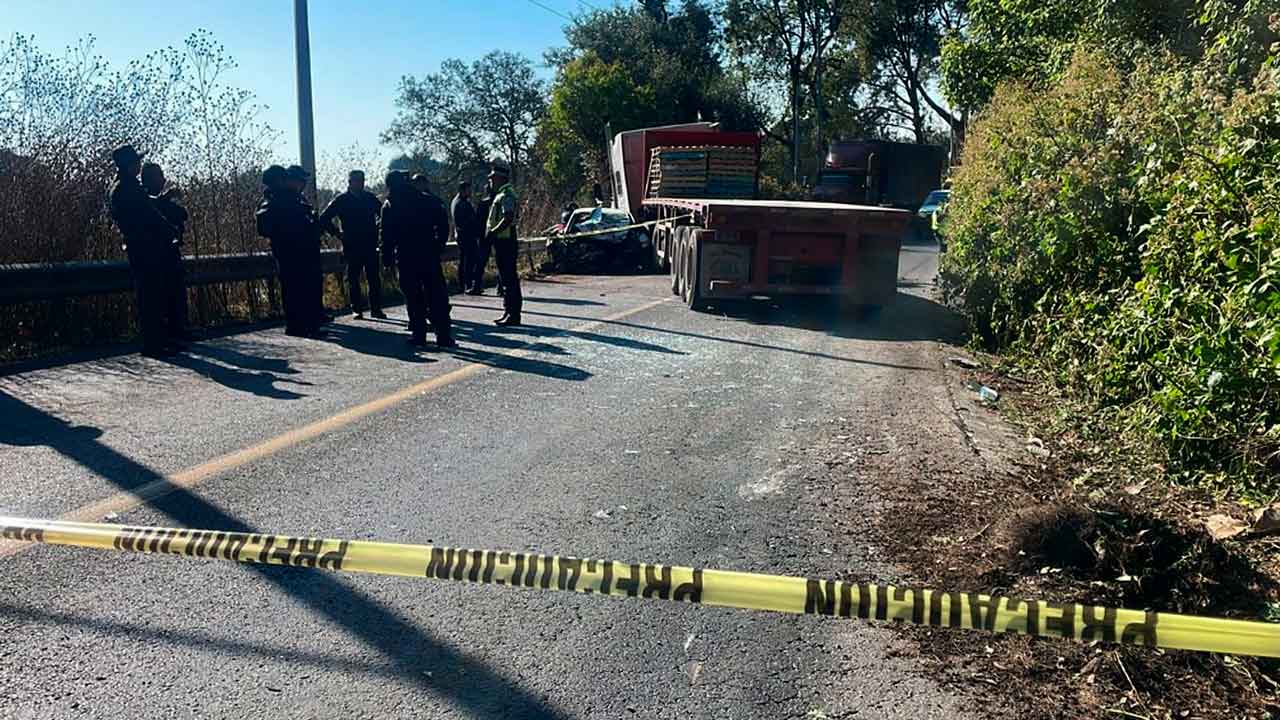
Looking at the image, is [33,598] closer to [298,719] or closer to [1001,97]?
[298,719]

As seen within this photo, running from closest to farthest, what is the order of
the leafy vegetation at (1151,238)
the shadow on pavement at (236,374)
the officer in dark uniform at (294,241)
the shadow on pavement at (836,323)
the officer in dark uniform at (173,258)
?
the leafy vegetation at (1151,238) < the shadow on pavement at (236,374) < the officer in dark uniform at (173,258) < the officer in dark uniform at (294,241) < the shadow on pavement at (836,323)

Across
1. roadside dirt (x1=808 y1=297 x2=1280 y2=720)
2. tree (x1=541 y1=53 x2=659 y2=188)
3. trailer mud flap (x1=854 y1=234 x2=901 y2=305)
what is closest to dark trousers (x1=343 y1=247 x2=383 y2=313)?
trailer mud flap (x1=854 y1=234 x2=901 y2=305)

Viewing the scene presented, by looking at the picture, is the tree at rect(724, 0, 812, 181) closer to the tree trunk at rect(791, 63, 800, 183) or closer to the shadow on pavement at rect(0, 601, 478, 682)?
the tree trunk at rect(791, 63, 800, 183)

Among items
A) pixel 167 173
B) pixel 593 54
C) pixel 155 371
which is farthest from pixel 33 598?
pixel 593 54

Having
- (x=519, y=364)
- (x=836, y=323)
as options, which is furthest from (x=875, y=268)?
(x=519, y=364)

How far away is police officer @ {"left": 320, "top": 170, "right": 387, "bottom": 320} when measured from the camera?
11.0 m

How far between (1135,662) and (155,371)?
7.23 m

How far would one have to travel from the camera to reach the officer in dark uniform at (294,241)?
9.19m

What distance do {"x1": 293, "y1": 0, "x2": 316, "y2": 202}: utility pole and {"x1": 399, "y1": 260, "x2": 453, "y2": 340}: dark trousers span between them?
585 cm

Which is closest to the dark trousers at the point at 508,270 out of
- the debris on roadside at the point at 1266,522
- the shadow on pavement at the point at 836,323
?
the shadow on pavement at the point at 836,323

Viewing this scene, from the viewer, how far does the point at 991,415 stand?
655 cm

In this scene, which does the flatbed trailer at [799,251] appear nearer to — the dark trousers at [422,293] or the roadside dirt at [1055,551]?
the dark trousers at [422,293]

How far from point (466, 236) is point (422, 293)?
5.33 meters

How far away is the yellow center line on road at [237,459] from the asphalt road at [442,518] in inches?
0.8
